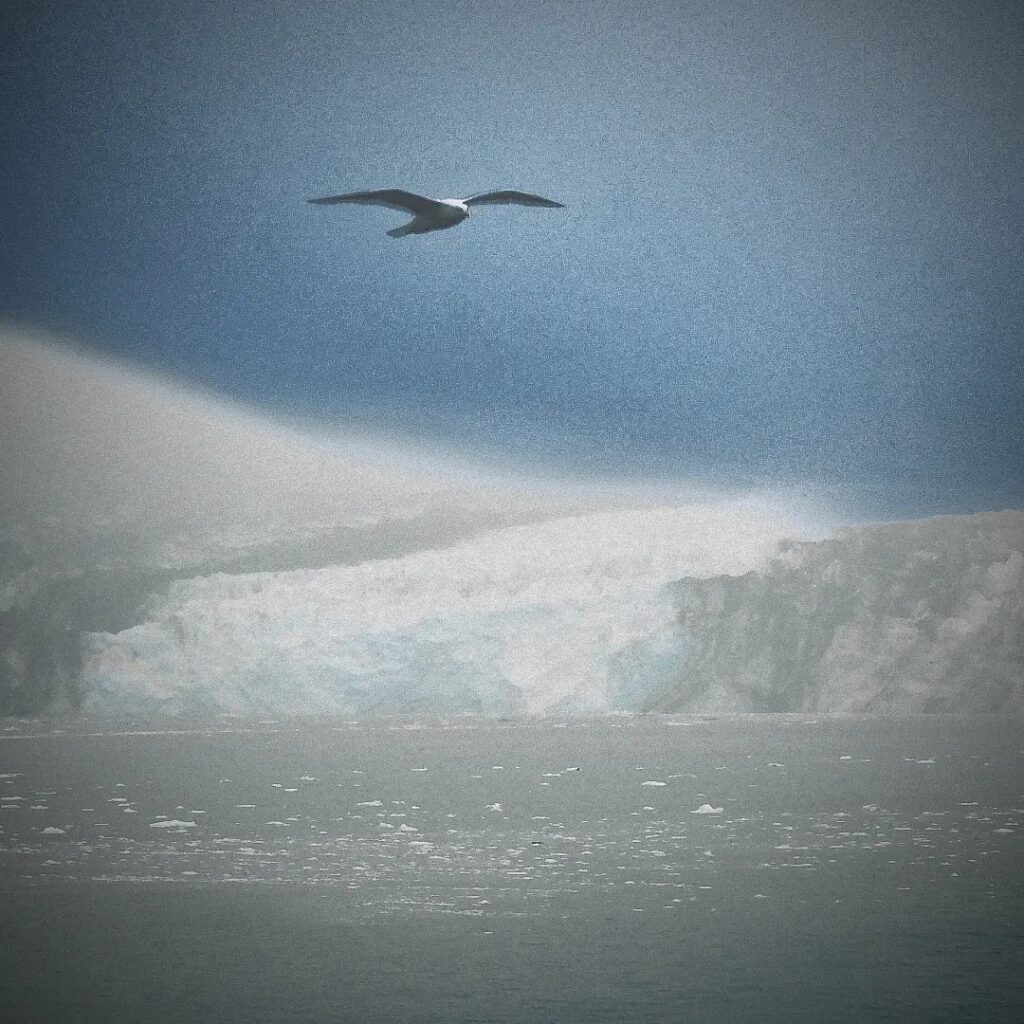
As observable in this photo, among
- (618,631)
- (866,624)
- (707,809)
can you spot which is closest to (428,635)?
(618,631)

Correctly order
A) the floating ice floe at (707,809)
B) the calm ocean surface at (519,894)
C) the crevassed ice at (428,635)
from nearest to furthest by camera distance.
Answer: the calm ocean surface at (519,894), the floating ice floe at (707,809), the crevassed ice at (428,635)

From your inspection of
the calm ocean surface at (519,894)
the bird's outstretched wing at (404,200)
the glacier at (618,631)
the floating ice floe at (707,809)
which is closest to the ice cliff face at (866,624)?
the glacier at (618,631)

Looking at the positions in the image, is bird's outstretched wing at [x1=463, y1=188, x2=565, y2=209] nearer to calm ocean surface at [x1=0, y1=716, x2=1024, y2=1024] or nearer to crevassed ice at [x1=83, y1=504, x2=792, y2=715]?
calm ocean surface at [x1=0, y1=716, x2=1024, y2=1024]

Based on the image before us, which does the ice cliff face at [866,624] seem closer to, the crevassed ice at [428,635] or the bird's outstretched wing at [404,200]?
the crevassed ice at [428,635]

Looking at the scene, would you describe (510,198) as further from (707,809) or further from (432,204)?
(707,809)

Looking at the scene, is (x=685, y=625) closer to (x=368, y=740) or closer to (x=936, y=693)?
(x=936, y=693)

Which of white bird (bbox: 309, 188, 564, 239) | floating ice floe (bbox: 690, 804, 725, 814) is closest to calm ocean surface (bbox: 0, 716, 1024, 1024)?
floating ice floe (bbox: 690, 804, 725, 814)
